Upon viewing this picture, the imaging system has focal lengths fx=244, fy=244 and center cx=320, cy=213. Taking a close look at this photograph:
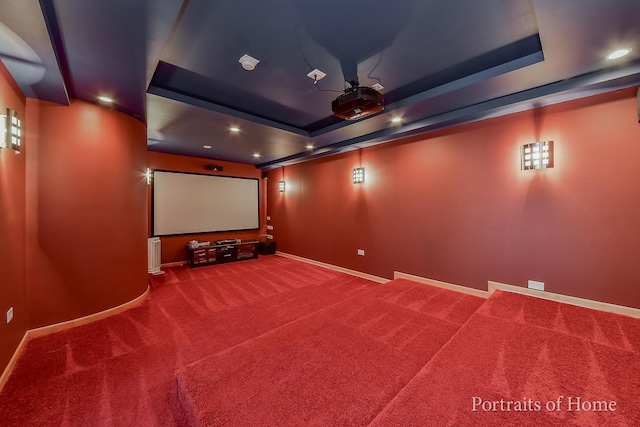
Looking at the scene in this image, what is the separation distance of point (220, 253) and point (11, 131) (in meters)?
4.35

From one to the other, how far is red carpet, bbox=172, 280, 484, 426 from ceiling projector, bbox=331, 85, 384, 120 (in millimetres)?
2159

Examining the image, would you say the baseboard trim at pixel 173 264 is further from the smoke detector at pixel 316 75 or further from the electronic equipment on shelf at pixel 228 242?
the smoke detector at pixel 316 75

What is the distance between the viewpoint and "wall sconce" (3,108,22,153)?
211 centimetres

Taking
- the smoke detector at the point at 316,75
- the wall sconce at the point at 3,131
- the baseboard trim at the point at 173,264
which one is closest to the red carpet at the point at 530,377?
the smoke detector at the point at 316,75

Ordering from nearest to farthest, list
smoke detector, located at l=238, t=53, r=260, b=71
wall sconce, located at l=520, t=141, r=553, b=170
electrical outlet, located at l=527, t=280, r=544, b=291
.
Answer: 1. smoke detector, located at l=238, t=53, r=260, b=71
2. wall sconce, located at l=520, t=141, r=553, b=170
3. electrical outlet, located at l=527, t=280, r=544, b=291

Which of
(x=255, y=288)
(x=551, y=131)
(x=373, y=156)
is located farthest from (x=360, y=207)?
(x=551, y=131)

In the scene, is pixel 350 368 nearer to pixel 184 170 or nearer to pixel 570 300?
pixel 570 300

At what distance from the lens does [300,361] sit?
5.92ft

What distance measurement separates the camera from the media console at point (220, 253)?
19.0ft

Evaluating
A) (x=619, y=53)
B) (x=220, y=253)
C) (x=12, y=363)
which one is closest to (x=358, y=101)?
(x=619, y=53)

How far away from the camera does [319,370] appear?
1714mm

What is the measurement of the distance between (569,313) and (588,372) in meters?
1.16

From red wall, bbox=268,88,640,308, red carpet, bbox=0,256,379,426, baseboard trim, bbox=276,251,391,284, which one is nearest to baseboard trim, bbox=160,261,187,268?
red carpet, bbox=0,256,379,426

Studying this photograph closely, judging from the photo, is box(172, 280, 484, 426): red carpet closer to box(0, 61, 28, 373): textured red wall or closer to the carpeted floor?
the carpeted floor
